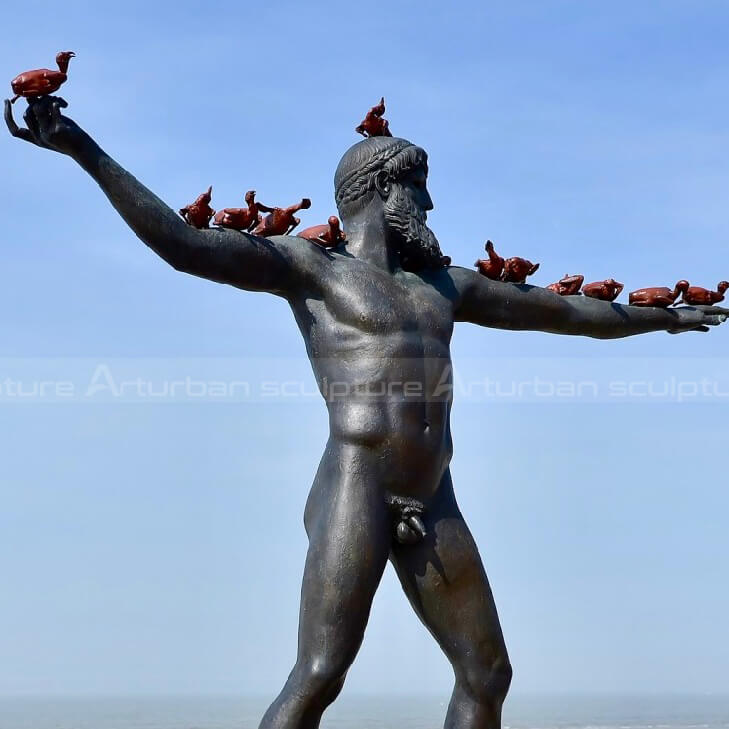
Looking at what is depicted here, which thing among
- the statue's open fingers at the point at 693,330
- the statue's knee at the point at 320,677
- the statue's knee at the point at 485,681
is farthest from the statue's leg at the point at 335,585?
the statue's open fingers at the point at 693,330

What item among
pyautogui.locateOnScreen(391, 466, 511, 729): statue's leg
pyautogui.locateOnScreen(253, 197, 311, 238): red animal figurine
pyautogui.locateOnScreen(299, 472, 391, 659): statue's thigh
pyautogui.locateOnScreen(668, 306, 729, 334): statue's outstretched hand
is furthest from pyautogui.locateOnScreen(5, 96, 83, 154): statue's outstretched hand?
pyautogui.locateOnScreen(668, 306, 729, 334): statue's outstretched hand

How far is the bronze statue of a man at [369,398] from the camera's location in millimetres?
6246

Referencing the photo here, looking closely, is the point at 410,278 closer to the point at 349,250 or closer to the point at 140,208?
the point at 349,250

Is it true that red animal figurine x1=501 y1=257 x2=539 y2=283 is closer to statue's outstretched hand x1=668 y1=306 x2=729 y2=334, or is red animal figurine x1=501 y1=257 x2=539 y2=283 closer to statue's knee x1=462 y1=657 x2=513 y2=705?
statue's outstretched hand x1=668 y1=306 x2=729 y2=334

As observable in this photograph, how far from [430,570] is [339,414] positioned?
2.94 feet

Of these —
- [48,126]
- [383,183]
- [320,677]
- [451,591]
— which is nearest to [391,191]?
[383,183]

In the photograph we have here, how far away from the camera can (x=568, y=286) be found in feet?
25.8

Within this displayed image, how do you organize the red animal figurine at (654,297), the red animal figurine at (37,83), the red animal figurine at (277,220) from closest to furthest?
the red animal figurine at (37,83), the red animal figurine at (277,220), the red animal figurine at (654,297)

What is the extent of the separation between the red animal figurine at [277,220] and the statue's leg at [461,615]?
1.61 metres

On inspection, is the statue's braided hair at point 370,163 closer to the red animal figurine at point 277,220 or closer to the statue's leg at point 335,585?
the red animal figurine at point 277,220

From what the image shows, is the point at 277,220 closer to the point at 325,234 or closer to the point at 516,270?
the point at 325,234

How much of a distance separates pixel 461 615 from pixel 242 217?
2.25m

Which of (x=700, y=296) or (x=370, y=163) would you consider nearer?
(x=370, y=163)

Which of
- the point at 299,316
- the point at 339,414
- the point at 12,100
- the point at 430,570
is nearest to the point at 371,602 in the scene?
the point at 430,570
